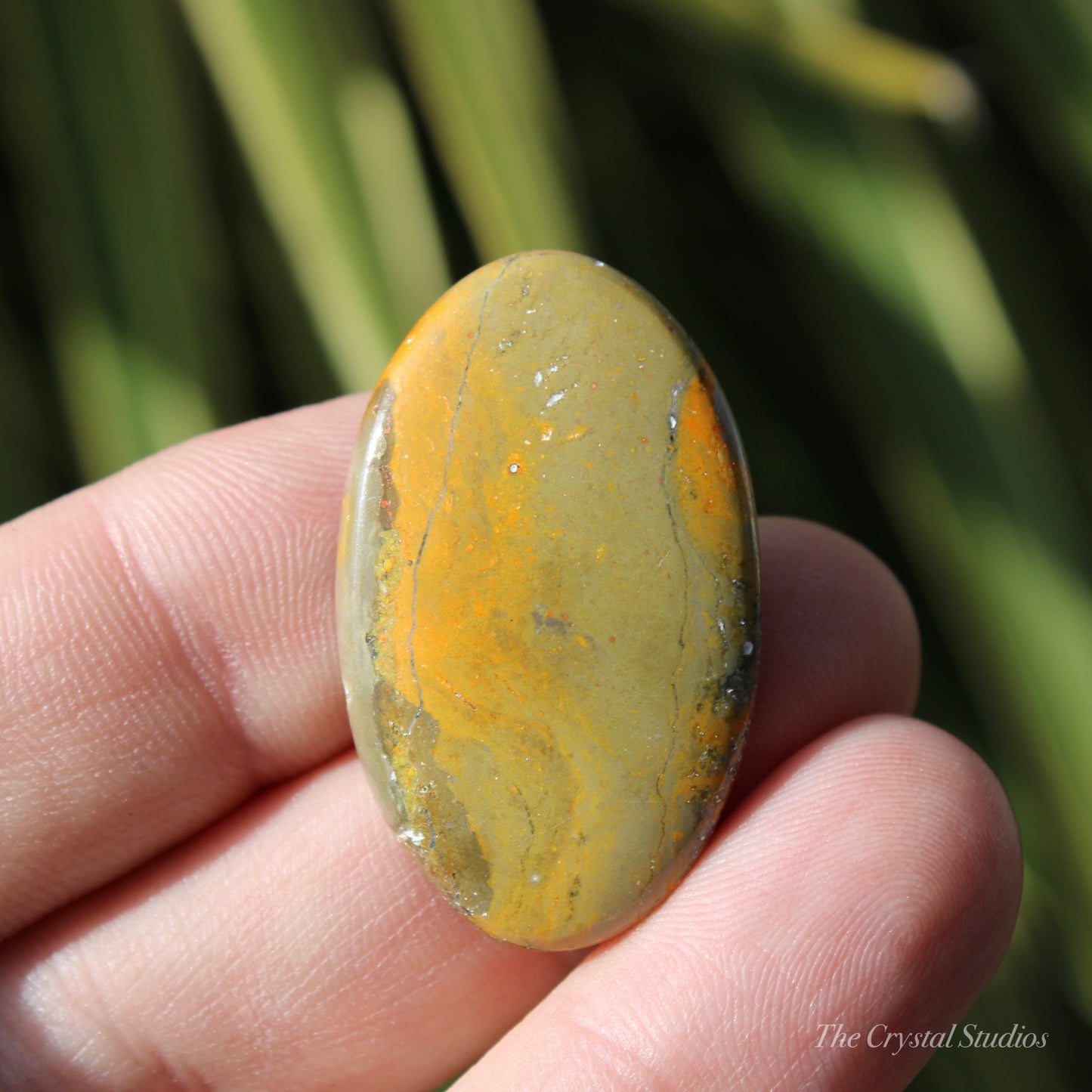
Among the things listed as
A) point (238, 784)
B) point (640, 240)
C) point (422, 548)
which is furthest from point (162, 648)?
point (640, 240)

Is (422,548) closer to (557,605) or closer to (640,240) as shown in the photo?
(557,605)

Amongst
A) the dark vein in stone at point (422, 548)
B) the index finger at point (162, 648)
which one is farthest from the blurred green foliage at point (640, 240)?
the dark vein in stone at point (422, 548)

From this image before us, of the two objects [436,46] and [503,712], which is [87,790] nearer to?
[503,712]

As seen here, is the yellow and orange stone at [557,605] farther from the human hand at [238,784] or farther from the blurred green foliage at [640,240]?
the blurred green foliage at [640,240]

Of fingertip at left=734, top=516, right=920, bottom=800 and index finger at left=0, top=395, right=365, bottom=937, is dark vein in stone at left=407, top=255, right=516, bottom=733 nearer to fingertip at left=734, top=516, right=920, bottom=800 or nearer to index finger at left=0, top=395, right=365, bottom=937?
index finger at left=0, top=395, right=365, bottom=937

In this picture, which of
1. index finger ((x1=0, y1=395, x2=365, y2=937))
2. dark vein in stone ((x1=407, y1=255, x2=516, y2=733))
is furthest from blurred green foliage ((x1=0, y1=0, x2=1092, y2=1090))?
dark vein in stone ((x1=407, y1=255, x2=516, y2=733))

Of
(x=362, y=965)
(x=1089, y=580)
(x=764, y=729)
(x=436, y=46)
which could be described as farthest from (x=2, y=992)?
(x=1089, y=580)

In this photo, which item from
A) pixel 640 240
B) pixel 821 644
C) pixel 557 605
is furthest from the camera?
pixel 640 240
